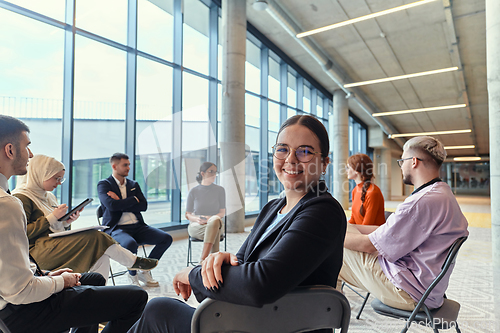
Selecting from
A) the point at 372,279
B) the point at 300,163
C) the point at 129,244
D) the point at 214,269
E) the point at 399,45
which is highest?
the point at 399,45

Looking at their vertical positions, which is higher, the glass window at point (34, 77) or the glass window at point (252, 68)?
the glass window at point (252, 68)

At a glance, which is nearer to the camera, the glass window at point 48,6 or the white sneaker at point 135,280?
the white sneaker at point 135,280

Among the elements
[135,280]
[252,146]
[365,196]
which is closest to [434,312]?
[365,196]

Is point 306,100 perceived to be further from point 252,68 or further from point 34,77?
point 34,77

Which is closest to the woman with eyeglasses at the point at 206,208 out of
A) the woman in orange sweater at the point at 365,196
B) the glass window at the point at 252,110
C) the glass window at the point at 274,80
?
the woman in orange sweater at the point at 365,196

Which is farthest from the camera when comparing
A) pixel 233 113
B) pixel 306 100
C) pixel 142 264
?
pixel 306 100

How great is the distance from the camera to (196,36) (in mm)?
6969

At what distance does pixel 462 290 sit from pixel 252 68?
7212 mm

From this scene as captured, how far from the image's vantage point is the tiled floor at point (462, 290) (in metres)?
2.46

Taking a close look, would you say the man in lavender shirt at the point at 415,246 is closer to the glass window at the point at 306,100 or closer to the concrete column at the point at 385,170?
the glass window at the point at 306,100

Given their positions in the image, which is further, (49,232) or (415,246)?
(49,232)

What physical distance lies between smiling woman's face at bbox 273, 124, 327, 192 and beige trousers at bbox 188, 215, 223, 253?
278cm

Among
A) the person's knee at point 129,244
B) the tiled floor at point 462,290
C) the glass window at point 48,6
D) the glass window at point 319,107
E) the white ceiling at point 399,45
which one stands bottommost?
the tiled floor at point 462,290

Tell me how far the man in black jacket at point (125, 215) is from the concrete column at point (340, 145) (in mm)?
9743
